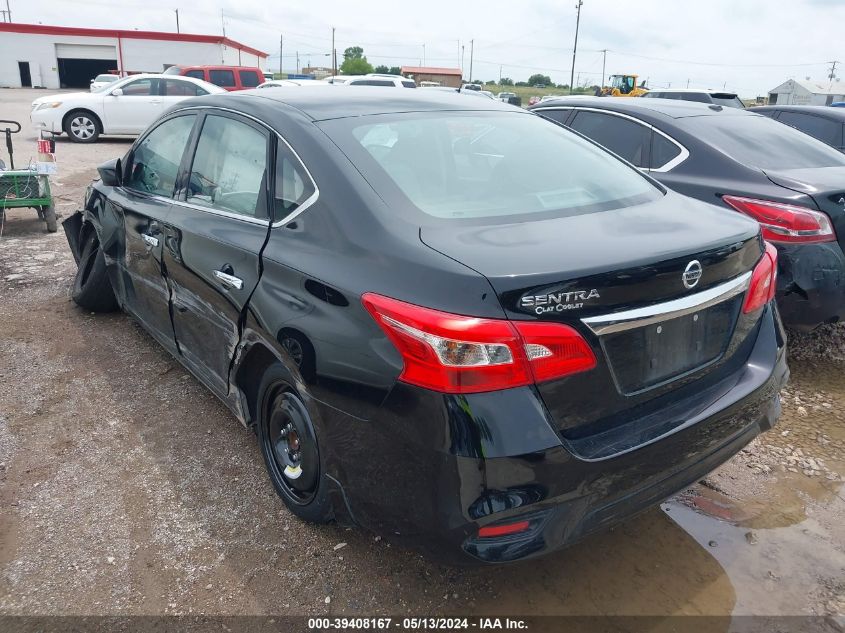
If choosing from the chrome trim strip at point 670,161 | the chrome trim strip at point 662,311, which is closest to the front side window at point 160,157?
the chrome trim strip at point 662,311

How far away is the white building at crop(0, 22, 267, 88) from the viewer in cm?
4522

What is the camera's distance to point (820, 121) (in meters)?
8.21

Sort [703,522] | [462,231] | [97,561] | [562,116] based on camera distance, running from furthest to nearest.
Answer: [562,116], [703,522], [97,561], [462,231]

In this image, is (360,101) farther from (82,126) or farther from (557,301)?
(82,126)

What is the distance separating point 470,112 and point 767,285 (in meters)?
1.45

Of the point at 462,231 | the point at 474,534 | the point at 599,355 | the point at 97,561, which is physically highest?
the point at 462,231

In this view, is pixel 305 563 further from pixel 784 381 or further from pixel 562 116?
pixel 562 116

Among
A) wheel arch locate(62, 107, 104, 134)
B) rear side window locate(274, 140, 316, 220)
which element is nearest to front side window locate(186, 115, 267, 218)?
rear side window locate(274, 140, 316, 220)

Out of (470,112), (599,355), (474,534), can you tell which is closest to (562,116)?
(470,112)

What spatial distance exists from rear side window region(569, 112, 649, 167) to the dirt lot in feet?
6.77

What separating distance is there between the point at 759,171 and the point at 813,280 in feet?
2.60

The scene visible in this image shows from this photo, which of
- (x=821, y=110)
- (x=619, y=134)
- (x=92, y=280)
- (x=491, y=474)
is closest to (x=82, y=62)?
(x=92, y=280)

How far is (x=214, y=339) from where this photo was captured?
2.97m

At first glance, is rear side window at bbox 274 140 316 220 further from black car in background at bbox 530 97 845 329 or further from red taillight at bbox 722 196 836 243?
black car in background at bbox 530 97 845 329
